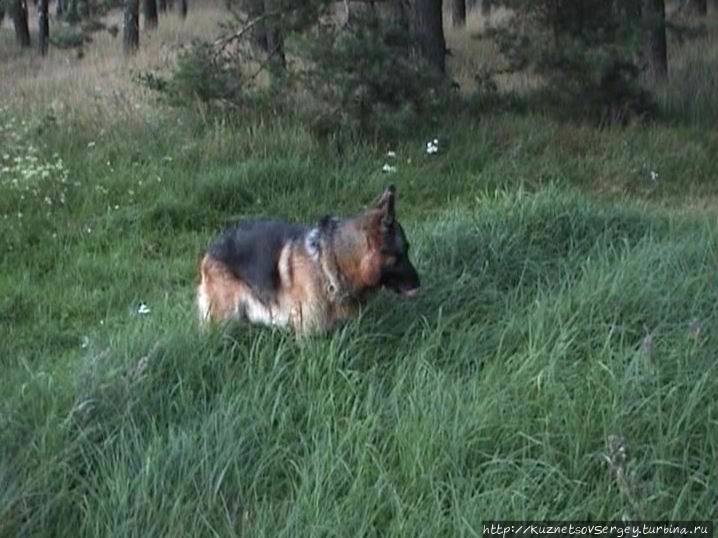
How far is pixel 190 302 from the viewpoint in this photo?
22.9 ft

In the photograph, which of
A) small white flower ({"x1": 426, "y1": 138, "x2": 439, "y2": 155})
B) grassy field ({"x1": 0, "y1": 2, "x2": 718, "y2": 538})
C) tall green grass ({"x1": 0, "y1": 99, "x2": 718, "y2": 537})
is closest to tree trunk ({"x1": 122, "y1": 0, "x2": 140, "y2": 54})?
small white flower ({"x1": 426, "y1": 138, "x2": 439, "y2": 155})

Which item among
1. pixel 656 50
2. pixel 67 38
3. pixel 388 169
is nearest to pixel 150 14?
pixel 67 38

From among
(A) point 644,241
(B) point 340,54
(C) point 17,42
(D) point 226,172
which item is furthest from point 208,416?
(C) point 17,42

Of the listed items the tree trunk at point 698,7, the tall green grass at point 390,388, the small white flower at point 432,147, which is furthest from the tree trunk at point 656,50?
the tree trunk at point 698,7

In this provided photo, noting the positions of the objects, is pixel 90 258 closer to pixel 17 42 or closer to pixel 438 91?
pixel 438 91

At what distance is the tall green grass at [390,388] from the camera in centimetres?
436

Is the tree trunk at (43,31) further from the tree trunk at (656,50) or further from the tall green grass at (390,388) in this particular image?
the tall green grass at (390,388)

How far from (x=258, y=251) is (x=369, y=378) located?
126 centimetres

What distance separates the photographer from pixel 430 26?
13.2 metres

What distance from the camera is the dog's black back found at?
6266mm

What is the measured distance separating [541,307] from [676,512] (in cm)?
194

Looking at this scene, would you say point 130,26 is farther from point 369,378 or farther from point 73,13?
point 369,378

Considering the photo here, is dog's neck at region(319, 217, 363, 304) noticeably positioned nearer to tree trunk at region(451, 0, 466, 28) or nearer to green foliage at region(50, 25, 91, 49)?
tree trunk at region(451, 0, 466, 28)

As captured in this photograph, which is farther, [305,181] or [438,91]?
[438,91]
